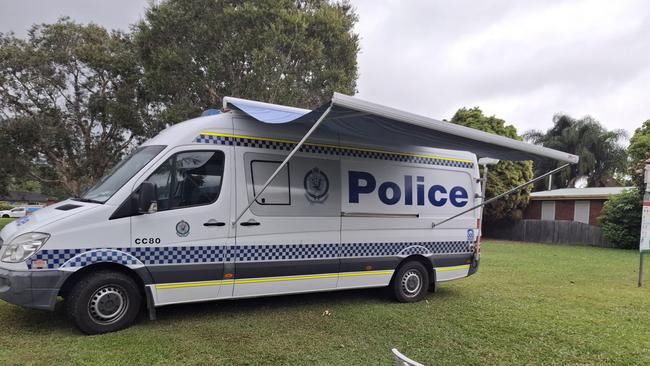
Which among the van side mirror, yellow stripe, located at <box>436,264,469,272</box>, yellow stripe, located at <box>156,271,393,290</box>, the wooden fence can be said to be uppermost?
the van side mirror

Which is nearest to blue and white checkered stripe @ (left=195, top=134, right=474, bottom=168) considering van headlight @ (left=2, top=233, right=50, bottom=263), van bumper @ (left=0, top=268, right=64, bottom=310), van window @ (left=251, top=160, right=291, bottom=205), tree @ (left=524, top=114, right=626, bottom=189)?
van window @ (left=251, top=160, right=291, bottom=205)

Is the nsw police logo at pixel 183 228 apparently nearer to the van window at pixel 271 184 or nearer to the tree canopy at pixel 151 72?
the van window at pixel 271 184

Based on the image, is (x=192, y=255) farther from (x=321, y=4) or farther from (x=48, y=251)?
(x=321, y=4)

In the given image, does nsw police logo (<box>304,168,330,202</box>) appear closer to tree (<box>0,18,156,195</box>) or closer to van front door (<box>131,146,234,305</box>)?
van front door (<box>131,146,234,305</box>)

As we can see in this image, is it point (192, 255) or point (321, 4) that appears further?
point (321, 4)

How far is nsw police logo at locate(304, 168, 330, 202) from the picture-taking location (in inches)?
240

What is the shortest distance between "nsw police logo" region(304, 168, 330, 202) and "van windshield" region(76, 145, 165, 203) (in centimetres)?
191

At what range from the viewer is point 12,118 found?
18.6m

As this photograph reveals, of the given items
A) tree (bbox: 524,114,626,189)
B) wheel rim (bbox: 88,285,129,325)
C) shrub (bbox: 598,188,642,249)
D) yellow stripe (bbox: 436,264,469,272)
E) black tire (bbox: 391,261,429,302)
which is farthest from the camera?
tree (bbox: 524,114,626,189)

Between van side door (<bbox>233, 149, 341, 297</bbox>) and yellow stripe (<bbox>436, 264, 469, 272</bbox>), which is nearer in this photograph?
van side door (<bbox>233, 149, 341, 297</bbox>)

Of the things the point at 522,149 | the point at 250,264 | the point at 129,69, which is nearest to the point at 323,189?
the point at 250,264

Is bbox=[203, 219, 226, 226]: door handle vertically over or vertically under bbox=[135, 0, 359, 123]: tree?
under

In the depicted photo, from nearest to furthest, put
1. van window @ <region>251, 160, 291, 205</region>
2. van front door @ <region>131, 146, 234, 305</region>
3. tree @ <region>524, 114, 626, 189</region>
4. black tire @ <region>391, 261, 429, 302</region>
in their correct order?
van front door @ <region>131, 146, 234, 305</region>
van window @ <region>251, 160, 291, 205</region>
black tire @ <region>391, 261, 429, 302</region>
tree @ <region>524, 114, 626, 189</region>

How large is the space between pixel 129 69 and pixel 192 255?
54.8 feet
